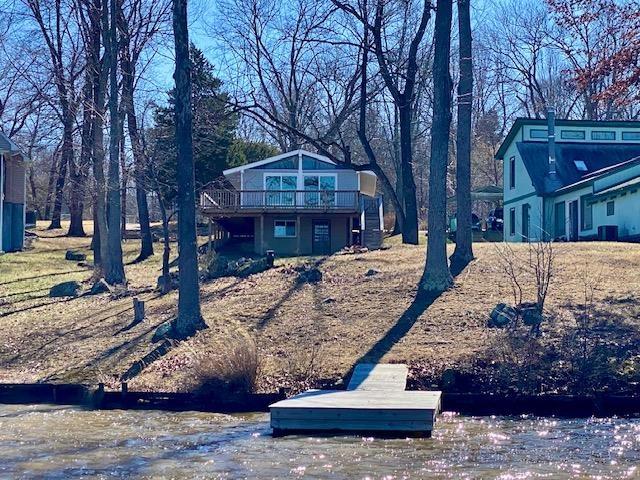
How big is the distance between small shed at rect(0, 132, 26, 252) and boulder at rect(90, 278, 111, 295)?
13.7 metres

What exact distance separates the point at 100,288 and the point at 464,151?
38.3 ft

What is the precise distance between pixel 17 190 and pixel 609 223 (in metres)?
27.0

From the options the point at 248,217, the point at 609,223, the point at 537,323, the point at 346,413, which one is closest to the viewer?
the point at 346,413

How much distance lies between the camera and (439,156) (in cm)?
2242

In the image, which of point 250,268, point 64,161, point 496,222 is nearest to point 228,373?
point 250,268

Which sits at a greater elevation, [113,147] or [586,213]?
[113,147]

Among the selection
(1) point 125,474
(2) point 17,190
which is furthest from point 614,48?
(2) point 17,190

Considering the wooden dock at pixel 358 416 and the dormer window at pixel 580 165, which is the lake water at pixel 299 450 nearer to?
the wooden dock at pixel 358 416

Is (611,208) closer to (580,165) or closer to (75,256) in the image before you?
(580,165)

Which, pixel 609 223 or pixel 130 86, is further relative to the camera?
pixel 609 223

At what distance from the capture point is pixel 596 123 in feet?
138

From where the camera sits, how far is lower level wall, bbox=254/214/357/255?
41.4 m

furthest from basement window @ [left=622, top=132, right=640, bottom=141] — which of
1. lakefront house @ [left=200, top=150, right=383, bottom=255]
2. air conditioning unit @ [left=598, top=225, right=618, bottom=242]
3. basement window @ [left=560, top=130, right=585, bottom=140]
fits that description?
lakefront house @ [left=200, top=150, right=383, bottom=255]

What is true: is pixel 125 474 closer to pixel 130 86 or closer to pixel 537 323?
pixel 537 323
